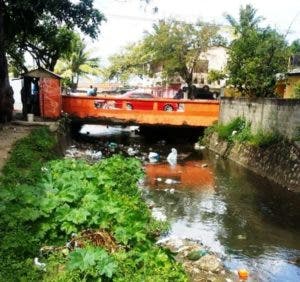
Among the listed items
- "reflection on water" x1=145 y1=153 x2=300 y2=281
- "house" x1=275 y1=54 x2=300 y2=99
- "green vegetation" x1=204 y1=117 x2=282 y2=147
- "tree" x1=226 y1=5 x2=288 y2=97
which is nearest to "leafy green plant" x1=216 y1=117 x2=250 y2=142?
"green vegetation" x1=204 y1=117 x2=282 y2=147

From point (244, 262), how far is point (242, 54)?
12.2 m

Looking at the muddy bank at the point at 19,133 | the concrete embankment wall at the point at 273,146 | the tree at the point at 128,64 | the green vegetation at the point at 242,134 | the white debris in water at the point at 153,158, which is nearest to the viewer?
the muddy bank at the point at 19,133

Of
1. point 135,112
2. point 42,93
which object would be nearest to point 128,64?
point 135,112

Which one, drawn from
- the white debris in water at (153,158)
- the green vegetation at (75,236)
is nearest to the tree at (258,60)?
the white debris in water at (153,158)

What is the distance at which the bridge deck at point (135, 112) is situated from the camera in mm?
20922

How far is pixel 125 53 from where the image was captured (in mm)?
45594

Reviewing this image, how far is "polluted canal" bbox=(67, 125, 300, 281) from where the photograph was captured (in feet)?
26.5

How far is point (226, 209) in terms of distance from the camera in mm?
11156

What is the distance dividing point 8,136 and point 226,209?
22.9ft

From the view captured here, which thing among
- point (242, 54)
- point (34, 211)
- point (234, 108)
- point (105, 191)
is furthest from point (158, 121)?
point (34, 211)

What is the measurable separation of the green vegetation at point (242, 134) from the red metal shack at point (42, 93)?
7185 millimetres

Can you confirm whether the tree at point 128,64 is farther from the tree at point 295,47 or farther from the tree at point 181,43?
the tree at point 295,47

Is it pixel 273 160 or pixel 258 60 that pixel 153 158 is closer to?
pixel 273 160

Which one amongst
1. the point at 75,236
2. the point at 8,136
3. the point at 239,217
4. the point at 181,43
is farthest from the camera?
the point at 181,43
